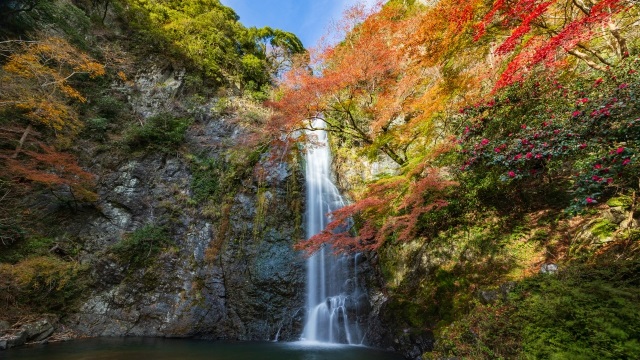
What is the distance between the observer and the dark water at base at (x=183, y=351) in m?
7.55

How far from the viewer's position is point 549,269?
4.59m

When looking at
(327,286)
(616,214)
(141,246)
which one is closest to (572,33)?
(616,214)

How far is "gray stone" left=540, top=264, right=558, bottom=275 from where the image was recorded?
452cm

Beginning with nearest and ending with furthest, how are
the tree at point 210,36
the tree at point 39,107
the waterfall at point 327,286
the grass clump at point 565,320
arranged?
the grass clump at point 565,320, the tree at point 39,107, the waterfall at point 327,286, the tree at point 210,36

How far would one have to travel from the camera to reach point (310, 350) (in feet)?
28.7

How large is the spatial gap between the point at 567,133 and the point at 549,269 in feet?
7.39

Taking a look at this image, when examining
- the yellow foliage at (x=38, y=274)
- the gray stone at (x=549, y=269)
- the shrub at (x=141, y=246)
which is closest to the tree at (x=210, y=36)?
the shrub at (x=141, y=246)

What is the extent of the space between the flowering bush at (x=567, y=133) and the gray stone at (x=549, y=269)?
0.97 meters

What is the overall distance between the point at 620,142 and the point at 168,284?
1404cm

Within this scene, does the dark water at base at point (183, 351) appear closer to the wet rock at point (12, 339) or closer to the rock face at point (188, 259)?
the wet rock at point (12, 339)

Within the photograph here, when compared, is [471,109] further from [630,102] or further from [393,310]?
[393,310]

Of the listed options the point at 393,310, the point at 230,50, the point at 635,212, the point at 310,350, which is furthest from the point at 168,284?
the point at 230,50

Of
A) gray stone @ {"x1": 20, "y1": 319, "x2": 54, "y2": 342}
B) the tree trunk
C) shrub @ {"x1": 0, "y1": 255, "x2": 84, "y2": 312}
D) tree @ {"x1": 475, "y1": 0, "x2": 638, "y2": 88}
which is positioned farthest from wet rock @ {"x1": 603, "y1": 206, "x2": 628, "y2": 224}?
the tree trunk

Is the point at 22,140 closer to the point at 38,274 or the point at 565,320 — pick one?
the point at 38,274
